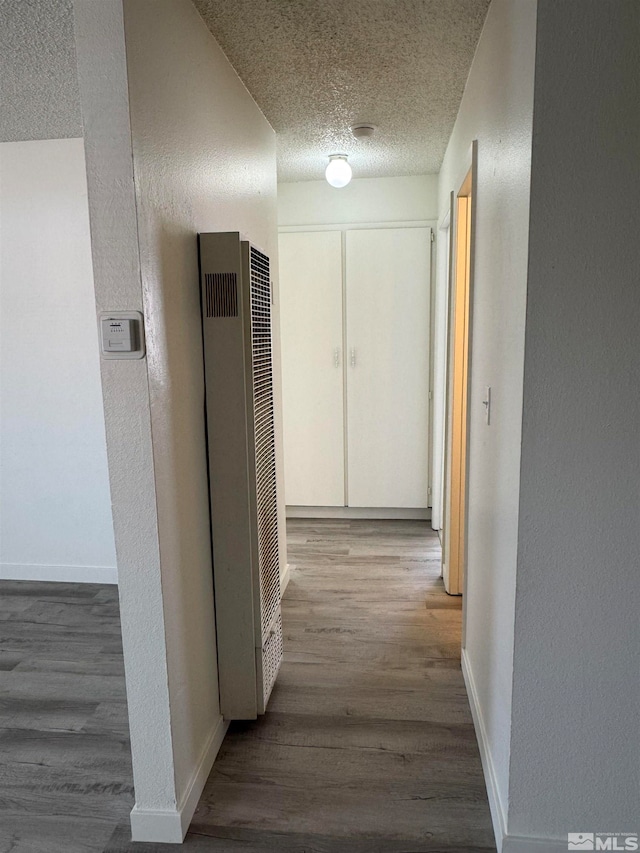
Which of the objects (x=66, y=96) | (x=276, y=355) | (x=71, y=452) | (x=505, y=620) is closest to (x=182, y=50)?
(x=66, y=96)

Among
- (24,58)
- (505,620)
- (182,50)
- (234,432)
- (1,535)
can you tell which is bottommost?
(1,535)

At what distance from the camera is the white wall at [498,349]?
1445mm

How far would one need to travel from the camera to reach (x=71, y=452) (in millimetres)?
Result: 3285

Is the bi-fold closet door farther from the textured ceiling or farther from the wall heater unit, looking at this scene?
the wall heater unit

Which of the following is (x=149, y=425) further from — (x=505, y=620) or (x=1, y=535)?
(x=1, y=535)

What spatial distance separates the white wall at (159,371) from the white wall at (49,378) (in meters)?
1.48

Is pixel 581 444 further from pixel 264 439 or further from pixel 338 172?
pixel 338 172

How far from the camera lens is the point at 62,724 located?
2.15m

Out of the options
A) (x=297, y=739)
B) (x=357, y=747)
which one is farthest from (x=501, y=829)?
(x=297, y=739)

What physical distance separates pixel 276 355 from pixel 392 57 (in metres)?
1.44

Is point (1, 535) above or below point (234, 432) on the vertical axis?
below

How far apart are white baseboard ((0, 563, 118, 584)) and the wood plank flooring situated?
43.5 inches

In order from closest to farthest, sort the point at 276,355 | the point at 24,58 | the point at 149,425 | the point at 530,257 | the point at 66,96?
the point at 530,257, the point at 149,425, the point at 24,58, the point at 66,96, the point at 276,355

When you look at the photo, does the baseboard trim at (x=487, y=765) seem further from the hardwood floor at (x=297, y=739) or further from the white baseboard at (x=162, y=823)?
the white baseboard at (x=162, y=823)
